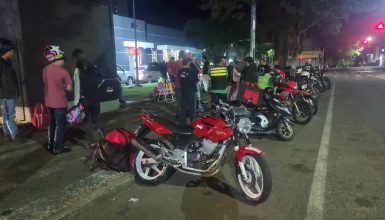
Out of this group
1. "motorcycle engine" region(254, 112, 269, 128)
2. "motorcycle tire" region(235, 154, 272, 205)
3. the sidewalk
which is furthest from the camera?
"motorcycle engine" region(254, 112, 269, 128)

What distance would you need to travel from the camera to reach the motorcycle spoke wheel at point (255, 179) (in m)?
4.44

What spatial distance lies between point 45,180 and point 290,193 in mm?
3614

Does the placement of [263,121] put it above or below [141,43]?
below

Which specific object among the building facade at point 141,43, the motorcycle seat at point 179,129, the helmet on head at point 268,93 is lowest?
the motorcycle seat at point 179,129

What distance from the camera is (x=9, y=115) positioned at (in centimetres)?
765

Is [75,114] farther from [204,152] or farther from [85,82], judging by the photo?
[204,152]

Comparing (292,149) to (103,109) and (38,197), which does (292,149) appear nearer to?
(38,197)

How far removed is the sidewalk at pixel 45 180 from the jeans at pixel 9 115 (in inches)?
8.9

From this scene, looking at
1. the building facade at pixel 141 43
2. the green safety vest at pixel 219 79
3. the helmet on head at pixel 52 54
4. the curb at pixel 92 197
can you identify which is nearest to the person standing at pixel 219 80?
the green safety vest at pixel 219 79

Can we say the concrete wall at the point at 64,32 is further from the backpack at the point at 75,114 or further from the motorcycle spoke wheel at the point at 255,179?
the motorcycle spoke wheel at the point at 255,179

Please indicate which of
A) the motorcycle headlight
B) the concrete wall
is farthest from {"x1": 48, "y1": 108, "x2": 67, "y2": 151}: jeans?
the motorcycle headlight

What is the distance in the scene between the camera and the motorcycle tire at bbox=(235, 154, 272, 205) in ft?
14.6

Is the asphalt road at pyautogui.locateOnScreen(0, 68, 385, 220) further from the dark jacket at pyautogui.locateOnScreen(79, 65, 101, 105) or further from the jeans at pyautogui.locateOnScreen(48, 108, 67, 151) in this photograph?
the dark jacket at pyautogui.locateOnScreen(79, 65, 101, 105)

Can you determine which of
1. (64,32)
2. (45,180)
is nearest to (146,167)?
(45,180)
